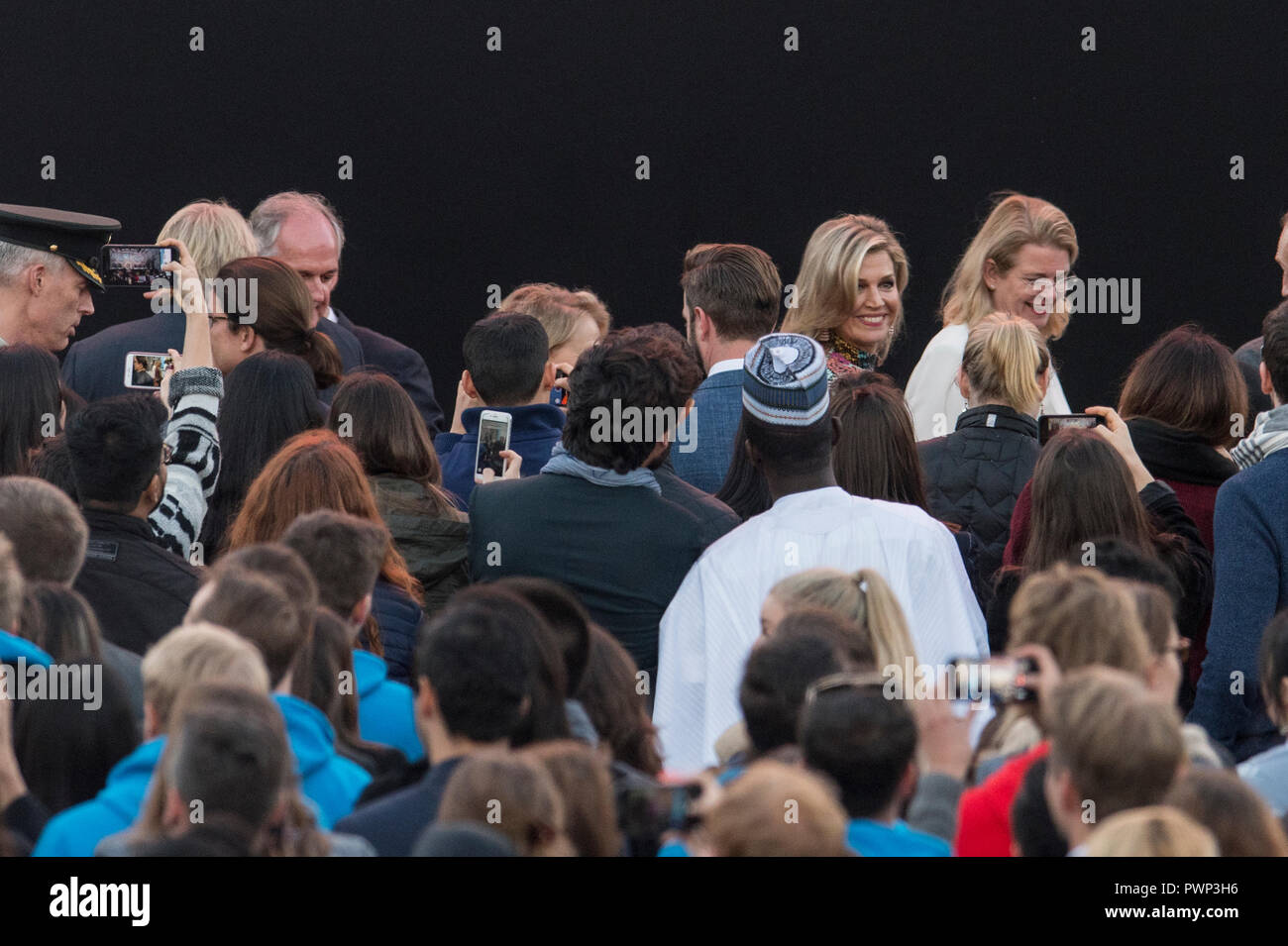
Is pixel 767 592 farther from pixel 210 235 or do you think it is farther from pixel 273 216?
pixel 273 216

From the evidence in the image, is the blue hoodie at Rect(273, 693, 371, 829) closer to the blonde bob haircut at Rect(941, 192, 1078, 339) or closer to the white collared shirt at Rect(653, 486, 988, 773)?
the white collared shirt at Rect(653, 486, 988, 773)

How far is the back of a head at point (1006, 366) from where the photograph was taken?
3.90 metres

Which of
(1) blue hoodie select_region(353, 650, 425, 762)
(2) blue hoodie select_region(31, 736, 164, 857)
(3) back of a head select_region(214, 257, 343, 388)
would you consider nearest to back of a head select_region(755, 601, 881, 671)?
(1) blue hoodie select_region(353, 650, 425, 762)

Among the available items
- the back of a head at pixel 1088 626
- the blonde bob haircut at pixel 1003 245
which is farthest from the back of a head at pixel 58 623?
the blonde bob haircut at pixel 1003 245

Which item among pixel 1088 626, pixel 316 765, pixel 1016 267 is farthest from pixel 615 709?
pixel 1016 267

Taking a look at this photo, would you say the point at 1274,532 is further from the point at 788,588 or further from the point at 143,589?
the point at 143,589

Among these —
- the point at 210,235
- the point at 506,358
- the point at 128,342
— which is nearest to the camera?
the point at 506,358

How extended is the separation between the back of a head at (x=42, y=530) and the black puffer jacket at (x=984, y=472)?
5.98ft

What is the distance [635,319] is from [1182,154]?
1.99m

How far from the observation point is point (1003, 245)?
195 inches

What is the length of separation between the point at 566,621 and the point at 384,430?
1.25 metres

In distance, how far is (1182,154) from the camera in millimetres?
6141

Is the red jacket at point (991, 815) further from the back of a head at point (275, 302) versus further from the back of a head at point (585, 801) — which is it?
the back of a head at point (275, 302)
